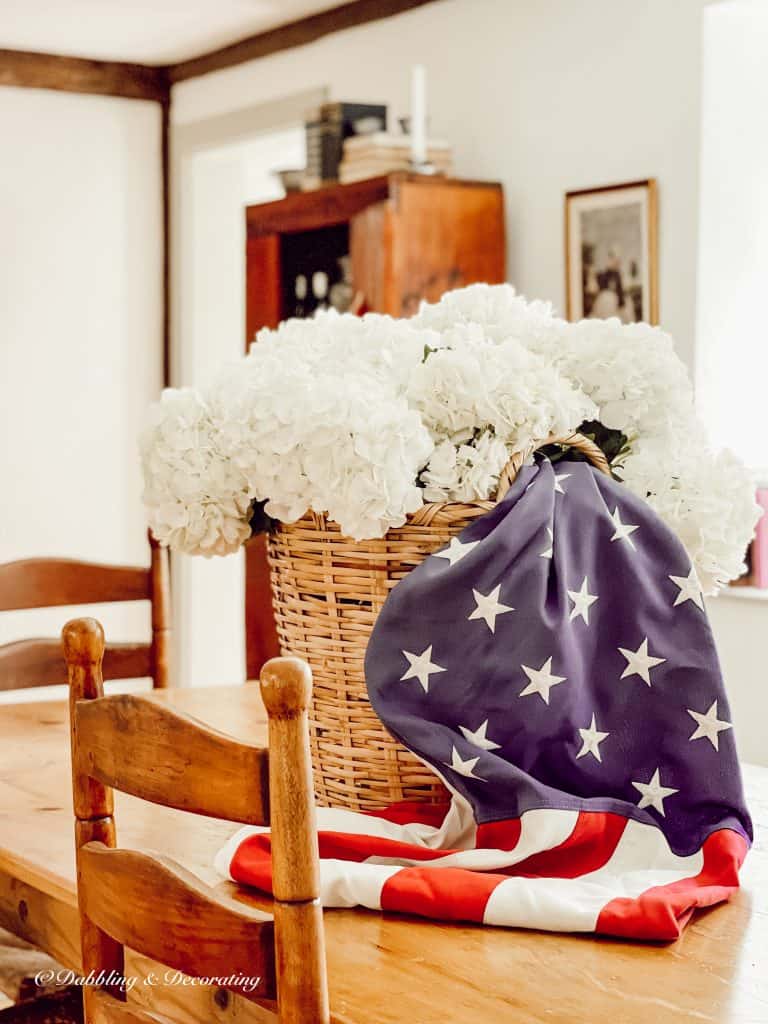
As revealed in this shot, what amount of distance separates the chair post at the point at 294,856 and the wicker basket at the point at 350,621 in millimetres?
377

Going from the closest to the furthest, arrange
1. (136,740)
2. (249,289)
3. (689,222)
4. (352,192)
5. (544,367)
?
(136,740)
(544,367)
(689,222)
(352,192)
(249,289)

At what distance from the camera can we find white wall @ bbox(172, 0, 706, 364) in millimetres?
3316

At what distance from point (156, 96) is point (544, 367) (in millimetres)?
4211

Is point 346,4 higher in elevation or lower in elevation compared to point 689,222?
higher

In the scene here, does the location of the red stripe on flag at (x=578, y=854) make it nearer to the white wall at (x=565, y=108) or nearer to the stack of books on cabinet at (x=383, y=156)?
the white wall at (x=565, y=108)

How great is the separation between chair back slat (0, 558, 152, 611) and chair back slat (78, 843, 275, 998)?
1205mm

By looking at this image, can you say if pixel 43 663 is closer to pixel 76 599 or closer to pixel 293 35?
pixel 76 599

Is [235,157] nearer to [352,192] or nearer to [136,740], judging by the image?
[352,192]

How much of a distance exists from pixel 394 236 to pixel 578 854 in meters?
2.40

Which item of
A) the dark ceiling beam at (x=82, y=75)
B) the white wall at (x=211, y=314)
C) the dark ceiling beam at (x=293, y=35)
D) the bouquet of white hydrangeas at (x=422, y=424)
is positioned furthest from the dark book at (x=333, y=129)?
the bouquet of white hydrangeas at (x=422, y=424)

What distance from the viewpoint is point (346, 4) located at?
429cm

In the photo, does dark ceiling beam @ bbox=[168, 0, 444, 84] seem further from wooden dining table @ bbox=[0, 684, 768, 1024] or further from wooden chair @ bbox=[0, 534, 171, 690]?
wooden dining table @ bbox=[0, 684, 768, 1024]

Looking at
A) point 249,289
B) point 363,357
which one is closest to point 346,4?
point 249,289

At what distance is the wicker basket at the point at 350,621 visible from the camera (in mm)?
1345
